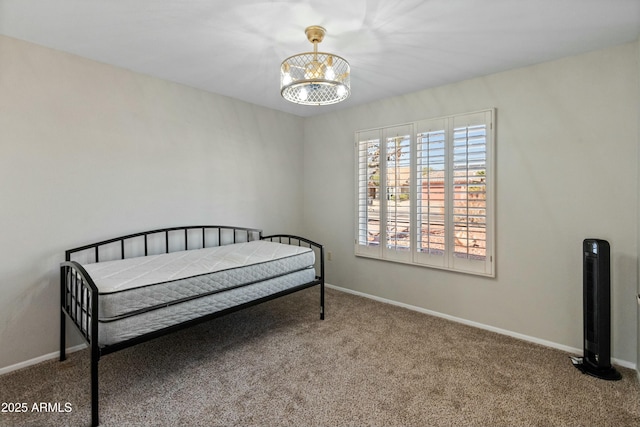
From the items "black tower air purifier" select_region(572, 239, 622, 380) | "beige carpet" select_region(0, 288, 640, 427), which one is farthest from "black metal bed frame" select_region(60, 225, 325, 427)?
"black tower air purifier" select_region(572, 239, 622, 380)

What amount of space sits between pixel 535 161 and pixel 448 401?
6.68 feet

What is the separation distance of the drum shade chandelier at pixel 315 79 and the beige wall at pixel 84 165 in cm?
156

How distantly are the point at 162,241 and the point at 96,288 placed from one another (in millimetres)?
1371

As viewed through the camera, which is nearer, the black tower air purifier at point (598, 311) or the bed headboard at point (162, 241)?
the black tower air purifier at point (598, 311)

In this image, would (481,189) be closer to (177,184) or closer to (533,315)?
(533,315)

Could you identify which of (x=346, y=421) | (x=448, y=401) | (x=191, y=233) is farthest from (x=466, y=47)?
(x=191, y=233)

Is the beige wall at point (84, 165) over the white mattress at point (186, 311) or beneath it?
over

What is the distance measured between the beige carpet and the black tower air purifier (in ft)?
0.33

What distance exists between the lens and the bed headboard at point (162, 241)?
2.58 meters

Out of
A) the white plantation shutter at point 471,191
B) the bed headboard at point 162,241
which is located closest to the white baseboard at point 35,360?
the bed headboard at point 162,241

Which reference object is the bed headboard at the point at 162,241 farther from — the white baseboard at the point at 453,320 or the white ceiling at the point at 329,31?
the white ceiling at the point at 329,31

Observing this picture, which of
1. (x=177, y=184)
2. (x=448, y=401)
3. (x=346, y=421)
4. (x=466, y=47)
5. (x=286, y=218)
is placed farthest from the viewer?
(x=286, y=218)

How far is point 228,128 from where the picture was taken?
3.57 metres

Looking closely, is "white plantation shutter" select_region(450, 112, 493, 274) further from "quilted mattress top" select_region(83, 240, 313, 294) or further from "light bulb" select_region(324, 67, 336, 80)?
"light bulb" select_region(324, 67, 336, 80)
